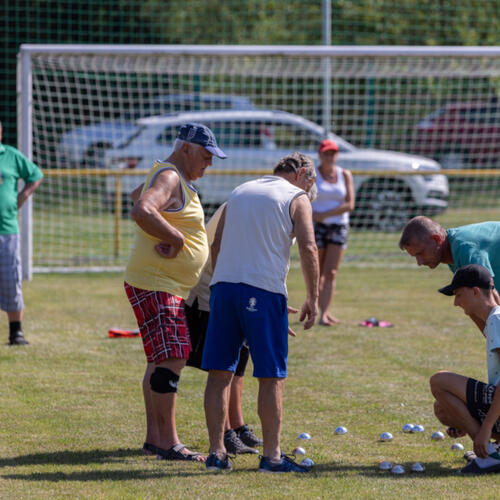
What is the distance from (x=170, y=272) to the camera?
5.55m

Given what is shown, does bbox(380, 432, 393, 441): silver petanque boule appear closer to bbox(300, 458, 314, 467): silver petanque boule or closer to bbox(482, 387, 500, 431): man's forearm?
bbox(300, 458, 314, 467): silver petanque boule

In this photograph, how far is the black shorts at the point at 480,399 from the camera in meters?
5.07

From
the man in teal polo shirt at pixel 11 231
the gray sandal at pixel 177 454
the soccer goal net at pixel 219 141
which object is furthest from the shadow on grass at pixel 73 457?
the soccer goal net at pixel 219 141

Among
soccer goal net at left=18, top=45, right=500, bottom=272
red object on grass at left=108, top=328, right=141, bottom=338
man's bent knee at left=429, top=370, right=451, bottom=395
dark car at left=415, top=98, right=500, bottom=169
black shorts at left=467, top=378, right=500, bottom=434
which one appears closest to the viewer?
black shorts at left=467, top=378, right=500, bottom=434

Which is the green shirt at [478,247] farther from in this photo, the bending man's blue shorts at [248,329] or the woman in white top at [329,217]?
the woman in white top at [329,217]

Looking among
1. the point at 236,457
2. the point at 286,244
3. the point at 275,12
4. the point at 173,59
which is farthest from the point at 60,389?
the point at 275,12

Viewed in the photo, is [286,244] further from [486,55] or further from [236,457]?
[486,55]

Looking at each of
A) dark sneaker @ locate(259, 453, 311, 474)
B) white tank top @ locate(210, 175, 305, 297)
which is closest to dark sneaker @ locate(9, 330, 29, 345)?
white tank top @ locate(210, 175, 305, 297)

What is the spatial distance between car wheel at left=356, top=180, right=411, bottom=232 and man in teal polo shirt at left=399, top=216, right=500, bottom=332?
1094cm

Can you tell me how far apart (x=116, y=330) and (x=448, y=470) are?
4.92 meters

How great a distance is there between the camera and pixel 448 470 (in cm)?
527

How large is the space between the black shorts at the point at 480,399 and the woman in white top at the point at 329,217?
4.93m

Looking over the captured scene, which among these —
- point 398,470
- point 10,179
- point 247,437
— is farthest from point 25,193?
point 398,470

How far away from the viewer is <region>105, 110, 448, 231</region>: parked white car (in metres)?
15.8
